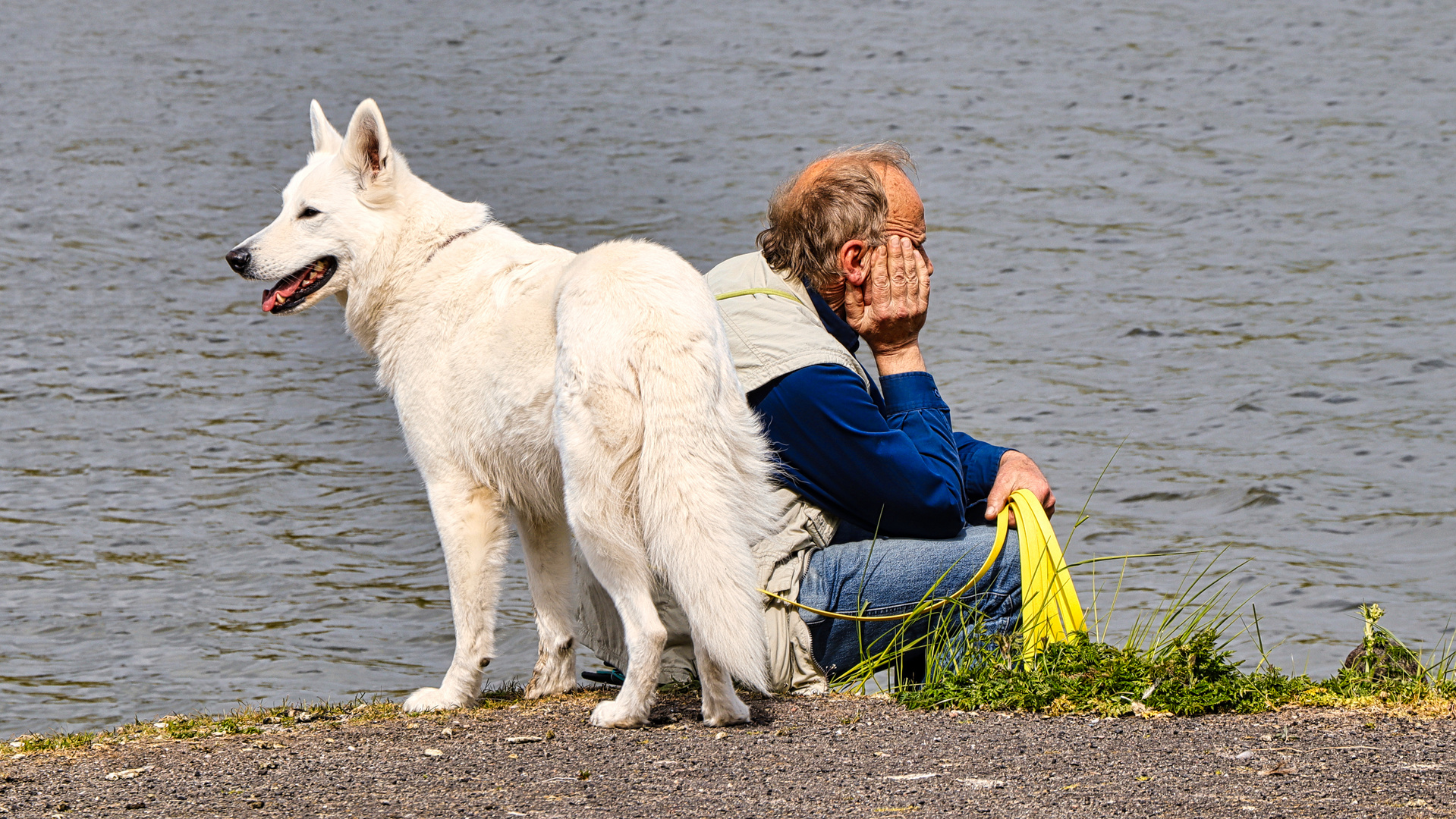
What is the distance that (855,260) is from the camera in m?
4.78

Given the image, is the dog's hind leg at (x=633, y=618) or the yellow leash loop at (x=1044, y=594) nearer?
the dog's hind leg at (x=633, y=618)

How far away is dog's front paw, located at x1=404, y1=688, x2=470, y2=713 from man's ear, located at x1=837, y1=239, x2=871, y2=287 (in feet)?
6.40

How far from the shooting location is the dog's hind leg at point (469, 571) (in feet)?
15.2

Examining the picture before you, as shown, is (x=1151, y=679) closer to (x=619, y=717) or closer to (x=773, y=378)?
(x=773, y=378)

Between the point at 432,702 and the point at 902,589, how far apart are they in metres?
1.61

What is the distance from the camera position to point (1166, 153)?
56.7 feet

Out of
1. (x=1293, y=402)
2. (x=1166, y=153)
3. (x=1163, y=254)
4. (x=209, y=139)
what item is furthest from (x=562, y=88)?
(x=1293, y=402)

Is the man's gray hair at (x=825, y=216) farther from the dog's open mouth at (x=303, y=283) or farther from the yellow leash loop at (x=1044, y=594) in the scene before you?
the dog's open mouth at (x=303, y=283)

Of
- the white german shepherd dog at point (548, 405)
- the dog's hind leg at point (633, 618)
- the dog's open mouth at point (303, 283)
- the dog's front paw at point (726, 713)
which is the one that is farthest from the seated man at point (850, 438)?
the dog's open mouth at point (303, 283)

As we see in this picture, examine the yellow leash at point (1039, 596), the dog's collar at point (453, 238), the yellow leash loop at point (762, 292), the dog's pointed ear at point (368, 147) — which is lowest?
the yellow leash at point (1039, 596)

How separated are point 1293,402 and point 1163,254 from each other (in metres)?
3.85

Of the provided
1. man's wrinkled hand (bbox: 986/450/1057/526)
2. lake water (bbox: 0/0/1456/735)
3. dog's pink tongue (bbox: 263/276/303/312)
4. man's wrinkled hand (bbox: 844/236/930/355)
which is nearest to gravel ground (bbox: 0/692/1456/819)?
man's wrinkled hand (bbox: 986/450/1057/526)

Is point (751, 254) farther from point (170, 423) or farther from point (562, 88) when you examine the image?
point (562, 88)

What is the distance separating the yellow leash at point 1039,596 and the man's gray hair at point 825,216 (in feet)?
3.61
